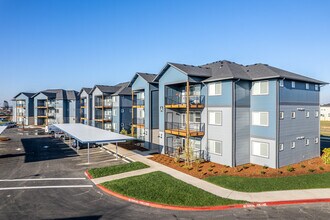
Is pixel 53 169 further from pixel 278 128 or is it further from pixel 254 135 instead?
pixel 278 128

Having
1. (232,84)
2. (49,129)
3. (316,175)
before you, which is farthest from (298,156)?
(49,129)

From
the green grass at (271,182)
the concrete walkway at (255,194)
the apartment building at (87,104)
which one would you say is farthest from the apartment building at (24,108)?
the green grass at (271,182)

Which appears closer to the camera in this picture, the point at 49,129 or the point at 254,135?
the point at 254,135

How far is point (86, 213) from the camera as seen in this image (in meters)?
13.5

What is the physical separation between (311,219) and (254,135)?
39.4 ft

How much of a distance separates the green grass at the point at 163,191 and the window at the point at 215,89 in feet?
33.0

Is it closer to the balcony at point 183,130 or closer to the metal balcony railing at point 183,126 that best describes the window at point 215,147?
the balcony at point 183,130

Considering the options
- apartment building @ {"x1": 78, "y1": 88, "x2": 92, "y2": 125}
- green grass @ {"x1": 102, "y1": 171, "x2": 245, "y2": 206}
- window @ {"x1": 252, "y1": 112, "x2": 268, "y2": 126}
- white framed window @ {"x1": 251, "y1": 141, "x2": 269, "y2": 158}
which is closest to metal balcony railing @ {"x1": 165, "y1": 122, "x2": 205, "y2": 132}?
window @ {"x1": 252, "y1": 112, "x2": 268, "y2": 126}

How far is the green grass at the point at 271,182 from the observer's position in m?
17.2

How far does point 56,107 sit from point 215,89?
6145cm

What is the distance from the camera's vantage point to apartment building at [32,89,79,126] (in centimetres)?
7000

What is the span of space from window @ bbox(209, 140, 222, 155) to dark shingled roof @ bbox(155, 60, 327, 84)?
6677mm

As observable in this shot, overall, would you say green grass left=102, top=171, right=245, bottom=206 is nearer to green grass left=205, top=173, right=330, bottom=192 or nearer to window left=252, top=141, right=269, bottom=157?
green grass left=205, top=173, right=330, bottom=192

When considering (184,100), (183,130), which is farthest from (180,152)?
(184,100)
